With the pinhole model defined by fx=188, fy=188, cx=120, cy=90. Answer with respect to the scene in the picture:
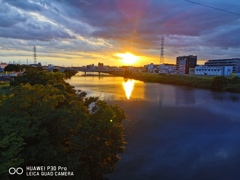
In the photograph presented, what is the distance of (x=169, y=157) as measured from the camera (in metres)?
11.4

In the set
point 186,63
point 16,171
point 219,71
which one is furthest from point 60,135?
point 186,63

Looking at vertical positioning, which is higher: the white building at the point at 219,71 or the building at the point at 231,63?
the building at the point at 231,63

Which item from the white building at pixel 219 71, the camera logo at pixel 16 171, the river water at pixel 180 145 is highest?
the white building at pixel 219 71

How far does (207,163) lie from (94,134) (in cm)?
744

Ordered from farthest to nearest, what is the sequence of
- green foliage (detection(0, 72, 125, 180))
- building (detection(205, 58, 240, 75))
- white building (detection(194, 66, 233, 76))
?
building (detection(205, 58, 240, 75)), white building (detection(194, 66, 233, 76)), green foliage (detection(0, 72, 125, 180))

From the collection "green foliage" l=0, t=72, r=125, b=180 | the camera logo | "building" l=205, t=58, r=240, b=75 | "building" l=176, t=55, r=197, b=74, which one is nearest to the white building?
"building" l=205, t=58, r=240, b=75

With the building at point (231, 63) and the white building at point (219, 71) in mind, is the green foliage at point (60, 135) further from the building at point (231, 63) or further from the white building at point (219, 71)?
the building at point (231, 63)

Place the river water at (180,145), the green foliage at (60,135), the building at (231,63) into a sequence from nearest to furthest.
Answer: the green foliage at (60,135) → the river water at (180,145) → the building at (231,63)

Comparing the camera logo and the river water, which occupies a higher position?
the camera logo

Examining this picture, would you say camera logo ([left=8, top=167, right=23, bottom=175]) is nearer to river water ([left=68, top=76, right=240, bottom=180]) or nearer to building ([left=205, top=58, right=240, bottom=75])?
river water ([left=68, top=76, right=240, bottom=180])

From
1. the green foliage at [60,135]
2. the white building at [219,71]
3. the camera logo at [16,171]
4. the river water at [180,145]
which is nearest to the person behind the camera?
the camera logo at [16,171]

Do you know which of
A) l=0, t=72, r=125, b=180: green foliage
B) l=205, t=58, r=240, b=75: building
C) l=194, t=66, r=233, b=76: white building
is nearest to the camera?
l=0, t=72, r=125, b=180: green foliage

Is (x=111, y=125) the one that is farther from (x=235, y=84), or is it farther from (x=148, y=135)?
(x=235, y=84)

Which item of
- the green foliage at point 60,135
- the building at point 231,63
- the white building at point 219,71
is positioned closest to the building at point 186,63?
the building at point 231,63
